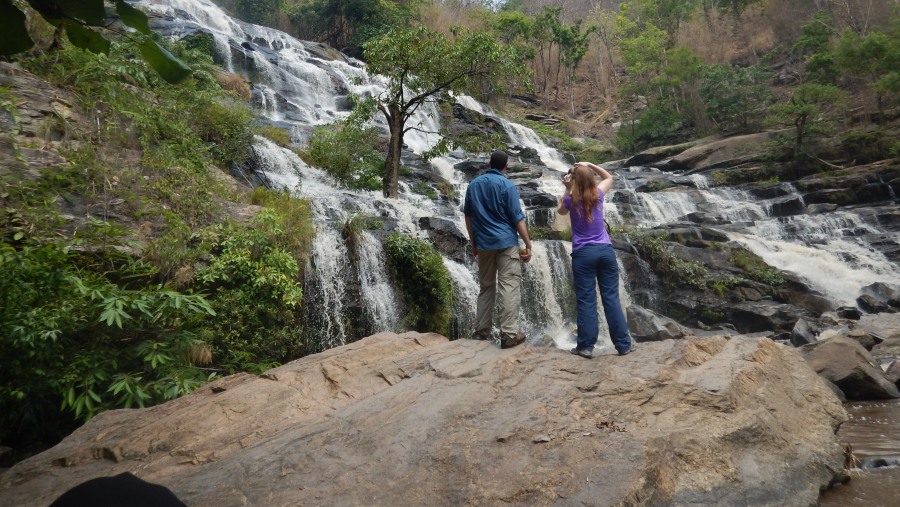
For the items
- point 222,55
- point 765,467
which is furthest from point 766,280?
point 222,55

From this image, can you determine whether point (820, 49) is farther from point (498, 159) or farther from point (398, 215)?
point (498, 159)

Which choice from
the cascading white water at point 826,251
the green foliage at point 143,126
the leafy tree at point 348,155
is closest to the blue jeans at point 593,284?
the green foliage at point 143,126

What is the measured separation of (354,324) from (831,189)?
16746 mm

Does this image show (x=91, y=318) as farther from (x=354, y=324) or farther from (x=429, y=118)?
(x=429, y=118)

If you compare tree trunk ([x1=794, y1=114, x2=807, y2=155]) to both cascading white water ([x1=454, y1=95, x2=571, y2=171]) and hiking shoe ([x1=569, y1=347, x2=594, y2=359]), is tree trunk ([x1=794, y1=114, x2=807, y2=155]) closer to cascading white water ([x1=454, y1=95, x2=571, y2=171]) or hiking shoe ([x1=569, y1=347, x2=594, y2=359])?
cascading white water ([x1=454, y1=95, x2=571, y2=171])

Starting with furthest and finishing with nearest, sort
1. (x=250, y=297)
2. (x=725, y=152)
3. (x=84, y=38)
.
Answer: (x=725, y=152), (x=250, y=297), (x=84, y=38)

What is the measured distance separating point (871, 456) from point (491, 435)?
10.2 feet

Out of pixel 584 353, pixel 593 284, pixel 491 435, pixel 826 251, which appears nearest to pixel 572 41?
pixel 826 251

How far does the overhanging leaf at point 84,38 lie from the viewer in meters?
1.12

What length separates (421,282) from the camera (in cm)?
902

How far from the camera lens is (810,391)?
12.9 feet

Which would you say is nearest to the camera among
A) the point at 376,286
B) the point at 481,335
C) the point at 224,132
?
the point at 481,335

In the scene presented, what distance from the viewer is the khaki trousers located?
461 centimetres

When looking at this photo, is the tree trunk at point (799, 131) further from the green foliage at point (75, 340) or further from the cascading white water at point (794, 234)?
Answer: the green foliage at point (75, 340)
